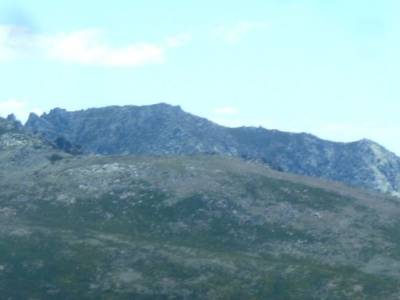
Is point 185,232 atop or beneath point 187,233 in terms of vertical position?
atop

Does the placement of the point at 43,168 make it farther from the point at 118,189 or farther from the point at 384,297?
the point at 384,297

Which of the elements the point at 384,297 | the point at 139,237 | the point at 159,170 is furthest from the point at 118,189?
the point at 384,297

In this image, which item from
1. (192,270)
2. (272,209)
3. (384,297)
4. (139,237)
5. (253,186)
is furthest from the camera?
(253,186)

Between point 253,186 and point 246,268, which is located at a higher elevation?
point 253,186

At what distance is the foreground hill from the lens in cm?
12300

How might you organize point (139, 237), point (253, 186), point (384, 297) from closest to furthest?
point (384, 297)
point (139, 237)
point (253, 186)

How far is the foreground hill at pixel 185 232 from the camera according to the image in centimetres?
12300

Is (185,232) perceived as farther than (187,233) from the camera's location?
Yes

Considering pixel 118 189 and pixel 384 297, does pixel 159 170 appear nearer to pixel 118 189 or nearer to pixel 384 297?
pixel 118 189

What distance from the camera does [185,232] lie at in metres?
151

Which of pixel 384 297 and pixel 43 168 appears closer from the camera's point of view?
pixel 384 297

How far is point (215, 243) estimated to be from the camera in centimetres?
14562

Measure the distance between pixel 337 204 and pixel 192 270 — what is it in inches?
2010

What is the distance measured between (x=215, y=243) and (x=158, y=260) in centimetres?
1592
